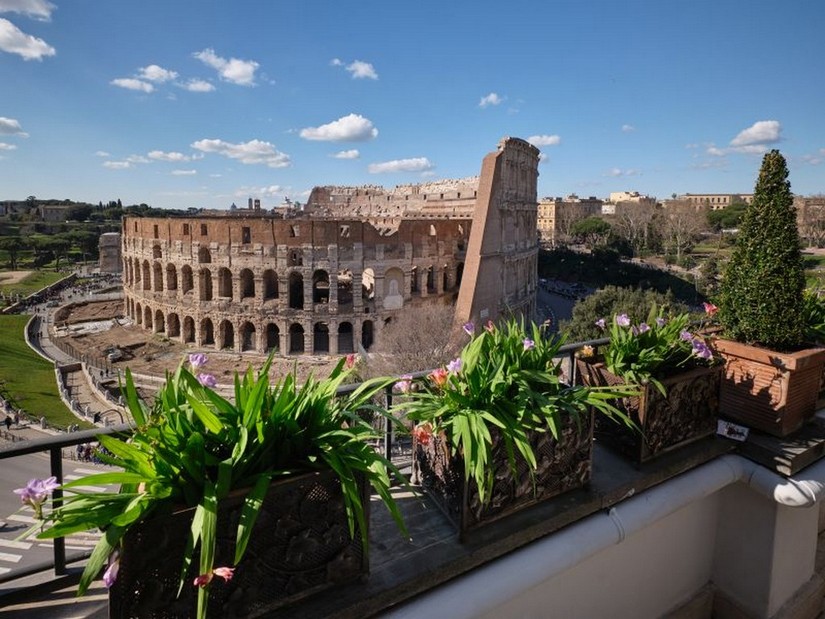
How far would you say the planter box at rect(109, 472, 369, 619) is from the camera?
182 centimetres

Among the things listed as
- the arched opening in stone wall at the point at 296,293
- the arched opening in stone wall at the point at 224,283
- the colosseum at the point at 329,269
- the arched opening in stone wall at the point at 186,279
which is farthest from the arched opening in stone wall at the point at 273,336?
the arched opening in stone wall at the point at 186,279

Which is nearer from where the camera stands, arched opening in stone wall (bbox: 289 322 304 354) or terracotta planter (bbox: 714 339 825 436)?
terracotta planter (bbox: 714 339 825 436)

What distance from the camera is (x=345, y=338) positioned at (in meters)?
35.2

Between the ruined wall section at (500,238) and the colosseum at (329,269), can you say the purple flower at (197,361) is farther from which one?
the colosseum at (329,269)

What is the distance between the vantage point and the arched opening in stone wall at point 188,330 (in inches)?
1417

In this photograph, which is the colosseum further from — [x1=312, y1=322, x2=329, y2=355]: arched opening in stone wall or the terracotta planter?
the terracotta planter

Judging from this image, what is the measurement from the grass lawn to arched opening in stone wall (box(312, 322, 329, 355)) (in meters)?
13.9

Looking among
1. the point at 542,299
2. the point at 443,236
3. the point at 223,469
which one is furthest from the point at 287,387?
the point at 542,299

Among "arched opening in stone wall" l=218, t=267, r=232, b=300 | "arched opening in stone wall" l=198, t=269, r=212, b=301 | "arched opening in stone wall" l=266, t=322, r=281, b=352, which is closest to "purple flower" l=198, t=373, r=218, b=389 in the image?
"arched opening in stone wall" l=266, t=322, r=281, b=352

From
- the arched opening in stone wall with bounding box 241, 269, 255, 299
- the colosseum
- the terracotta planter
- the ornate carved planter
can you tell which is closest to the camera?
the ornate carved planter

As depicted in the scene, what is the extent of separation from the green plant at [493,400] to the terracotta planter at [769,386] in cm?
177

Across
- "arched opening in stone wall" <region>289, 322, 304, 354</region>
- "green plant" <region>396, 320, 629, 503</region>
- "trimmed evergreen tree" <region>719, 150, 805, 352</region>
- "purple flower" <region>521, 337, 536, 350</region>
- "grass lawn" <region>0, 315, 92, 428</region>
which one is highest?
"trimmed evergreen tree" <region>719, 150, 805, 352</region>

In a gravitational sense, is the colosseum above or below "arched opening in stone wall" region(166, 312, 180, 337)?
above

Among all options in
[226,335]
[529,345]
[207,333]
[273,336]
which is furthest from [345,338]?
[529,345]
